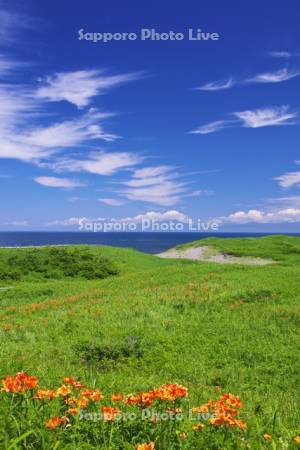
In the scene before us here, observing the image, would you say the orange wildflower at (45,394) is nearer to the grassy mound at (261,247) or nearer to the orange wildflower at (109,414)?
the orange wildflower at (109,414)

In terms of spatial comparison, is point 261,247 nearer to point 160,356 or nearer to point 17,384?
point 160,356

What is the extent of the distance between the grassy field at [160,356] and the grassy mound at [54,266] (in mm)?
7341

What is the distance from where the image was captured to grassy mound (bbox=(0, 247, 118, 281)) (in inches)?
1459

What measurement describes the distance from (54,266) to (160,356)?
27.6 metres

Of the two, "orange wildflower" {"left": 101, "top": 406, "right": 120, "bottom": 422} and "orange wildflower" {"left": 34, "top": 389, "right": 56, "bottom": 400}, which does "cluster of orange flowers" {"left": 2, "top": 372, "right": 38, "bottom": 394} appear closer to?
"orange wildflower" {"left": 34, "top": 389, "right": 56, "bottom": 400}

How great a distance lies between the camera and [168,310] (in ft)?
59.6

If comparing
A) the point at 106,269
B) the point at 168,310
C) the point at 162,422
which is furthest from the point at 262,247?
the point at 162,422

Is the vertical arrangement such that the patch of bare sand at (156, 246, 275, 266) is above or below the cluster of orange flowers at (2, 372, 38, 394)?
below

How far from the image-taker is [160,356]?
43.1ft

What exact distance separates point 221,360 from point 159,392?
8178 millimetres

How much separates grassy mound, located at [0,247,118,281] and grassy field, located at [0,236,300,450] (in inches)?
289

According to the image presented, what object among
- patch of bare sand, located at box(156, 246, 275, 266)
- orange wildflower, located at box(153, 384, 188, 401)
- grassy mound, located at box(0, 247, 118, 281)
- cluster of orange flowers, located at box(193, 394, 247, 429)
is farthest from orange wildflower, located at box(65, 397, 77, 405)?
patch of bare sand, located at box(156, 246, 275, 266)

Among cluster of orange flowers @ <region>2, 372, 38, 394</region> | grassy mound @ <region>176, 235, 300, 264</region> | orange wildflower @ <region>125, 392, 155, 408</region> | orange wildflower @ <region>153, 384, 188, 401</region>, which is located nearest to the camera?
orange wildflower @ <region>153, 384, 188, 401</region>

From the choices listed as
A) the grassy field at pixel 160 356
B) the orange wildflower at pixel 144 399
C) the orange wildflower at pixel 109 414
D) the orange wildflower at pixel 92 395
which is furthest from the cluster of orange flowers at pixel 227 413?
the orange wildflower at pixel 92 395
